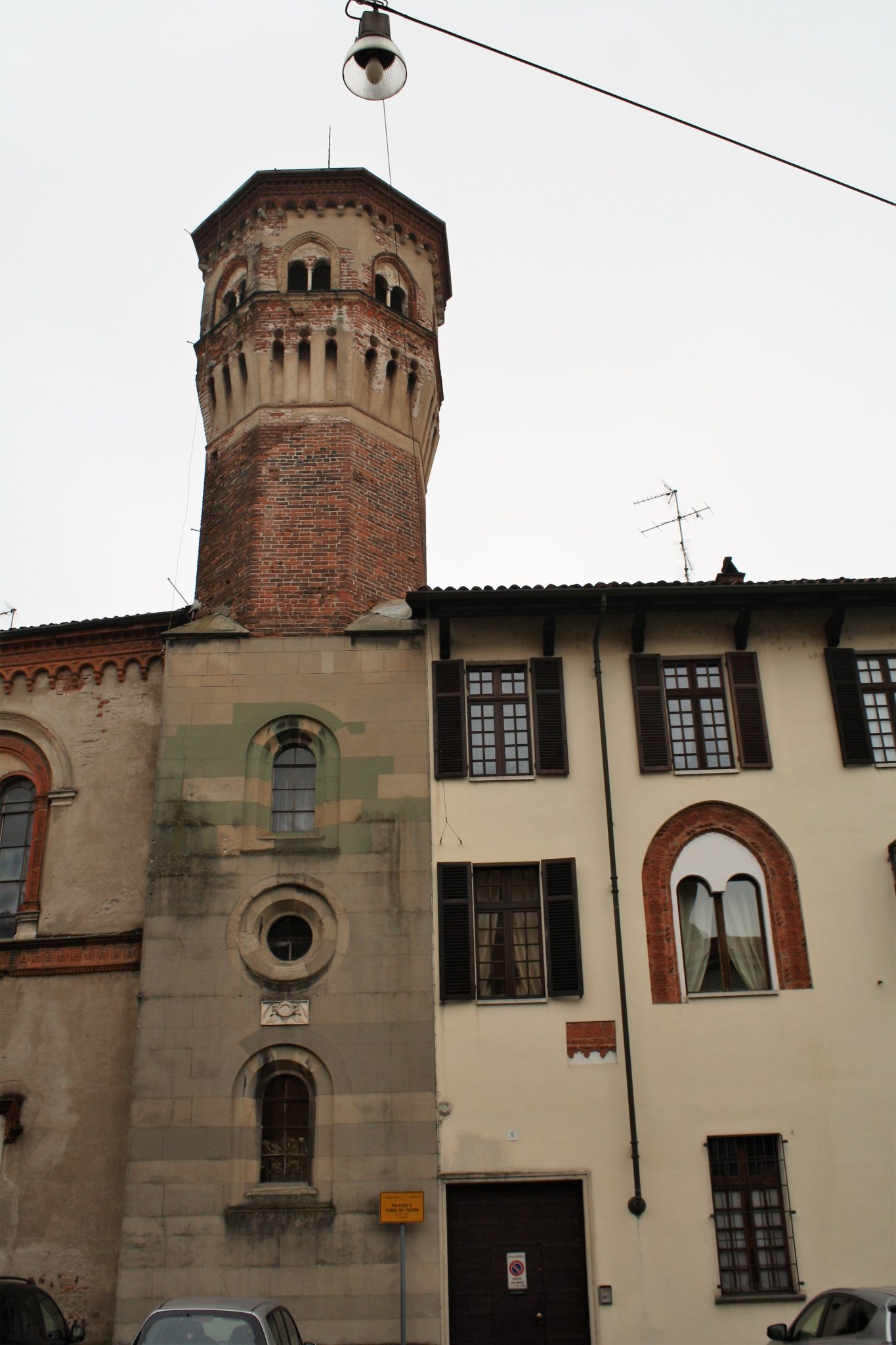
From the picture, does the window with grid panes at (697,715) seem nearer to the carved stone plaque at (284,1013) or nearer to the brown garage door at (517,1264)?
the brown garage door at (517,1264)

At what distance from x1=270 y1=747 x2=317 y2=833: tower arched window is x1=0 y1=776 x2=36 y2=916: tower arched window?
437 cm

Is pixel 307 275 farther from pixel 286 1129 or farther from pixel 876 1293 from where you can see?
pixel 876 1293

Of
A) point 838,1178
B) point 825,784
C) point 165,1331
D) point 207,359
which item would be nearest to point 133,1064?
point 165,1331

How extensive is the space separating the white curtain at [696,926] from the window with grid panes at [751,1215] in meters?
2.23

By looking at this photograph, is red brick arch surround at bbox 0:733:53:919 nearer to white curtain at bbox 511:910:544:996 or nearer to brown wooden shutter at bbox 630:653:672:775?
white curtain at bbox 511:910:544:996

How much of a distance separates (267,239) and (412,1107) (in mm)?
16828

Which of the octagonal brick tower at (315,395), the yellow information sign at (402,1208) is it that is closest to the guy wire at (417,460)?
the octagonal brick tower at (315,395)

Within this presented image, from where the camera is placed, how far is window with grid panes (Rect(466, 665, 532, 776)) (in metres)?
18.1

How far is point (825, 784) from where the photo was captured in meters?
17.9

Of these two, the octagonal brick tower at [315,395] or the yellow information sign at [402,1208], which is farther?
the octagonal brick tower at [315,395]

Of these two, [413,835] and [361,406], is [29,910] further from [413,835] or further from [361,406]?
[361,406]

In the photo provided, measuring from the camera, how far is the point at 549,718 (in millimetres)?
18188

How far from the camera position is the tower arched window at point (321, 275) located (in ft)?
76.3

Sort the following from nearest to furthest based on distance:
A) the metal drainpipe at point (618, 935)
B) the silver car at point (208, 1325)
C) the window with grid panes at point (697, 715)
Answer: the silver car at point (208, 1325) → the metal drainpipe at point (618, 935) → the window with grid panes at point (697, 715)
